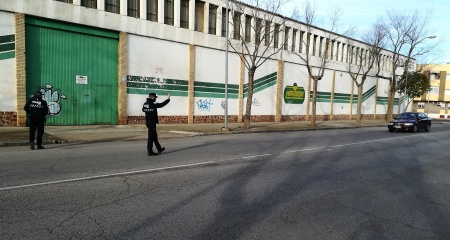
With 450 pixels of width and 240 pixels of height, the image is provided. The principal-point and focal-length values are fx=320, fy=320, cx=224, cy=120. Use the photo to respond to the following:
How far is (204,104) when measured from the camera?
74.7 feet

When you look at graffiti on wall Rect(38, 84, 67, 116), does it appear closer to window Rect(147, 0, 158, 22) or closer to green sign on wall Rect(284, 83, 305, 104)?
window Rect(147, 0, 158, 22)

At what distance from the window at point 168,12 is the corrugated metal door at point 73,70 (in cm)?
371

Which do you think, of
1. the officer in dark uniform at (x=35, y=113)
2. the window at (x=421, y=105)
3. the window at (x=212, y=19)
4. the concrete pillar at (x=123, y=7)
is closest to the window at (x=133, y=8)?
the concrete pillar at (x=123, y=7)

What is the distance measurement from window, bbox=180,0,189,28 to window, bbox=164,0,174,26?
2.60ft

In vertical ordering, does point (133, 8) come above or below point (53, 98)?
above

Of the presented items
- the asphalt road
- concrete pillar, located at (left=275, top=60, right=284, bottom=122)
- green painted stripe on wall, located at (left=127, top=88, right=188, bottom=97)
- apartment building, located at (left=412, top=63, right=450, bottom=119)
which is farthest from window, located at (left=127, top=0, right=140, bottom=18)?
apartment building, located at (left=412, top=63, right=450, bottom=119)

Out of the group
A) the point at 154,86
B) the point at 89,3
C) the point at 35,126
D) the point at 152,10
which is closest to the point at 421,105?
the point at 154,86

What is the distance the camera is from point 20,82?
50.0 ft

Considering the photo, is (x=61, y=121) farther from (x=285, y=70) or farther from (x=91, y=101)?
(x=285, y=70)

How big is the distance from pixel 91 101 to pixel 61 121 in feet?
6.21

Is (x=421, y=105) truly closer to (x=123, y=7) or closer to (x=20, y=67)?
(x=123, y=7)

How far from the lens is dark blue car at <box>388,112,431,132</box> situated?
21891 millimetres

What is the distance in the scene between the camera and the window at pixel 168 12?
20.5 m

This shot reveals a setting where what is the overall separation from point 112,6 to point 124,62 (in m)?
3.21
